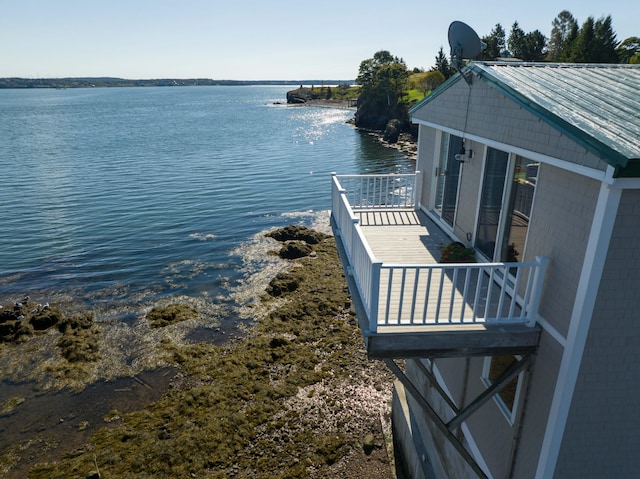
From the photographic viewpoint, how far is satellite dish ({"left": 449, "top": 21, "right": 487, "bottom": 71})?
28.5 ft

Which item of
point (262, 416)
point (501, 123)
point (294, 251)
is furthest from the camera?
point (294, 251)

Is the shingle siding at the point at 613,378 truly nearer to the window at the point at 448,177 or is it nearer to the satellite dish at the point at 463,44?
the window at the point at 448,177

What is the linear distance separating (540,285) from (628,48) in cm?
7151

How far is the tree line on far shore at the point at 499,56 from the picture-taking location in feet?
177

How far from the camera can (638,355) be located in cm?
536

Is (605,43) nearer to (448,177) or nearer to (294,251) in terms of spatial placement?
(294,251)

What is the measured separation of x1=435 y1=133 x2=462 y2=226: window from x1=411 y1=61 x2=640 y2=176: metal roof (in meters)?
2.22

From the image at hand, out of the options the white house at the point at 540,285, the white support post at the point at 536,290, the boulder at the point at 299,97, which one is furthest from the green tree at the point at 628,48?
the boulder at the point at 299,97

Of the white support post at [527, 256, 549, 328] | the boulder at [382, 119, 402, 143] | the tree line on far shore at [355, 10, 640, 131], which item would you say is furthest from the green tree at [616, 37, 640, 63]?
the white support post at [527, 256, 549, 328]

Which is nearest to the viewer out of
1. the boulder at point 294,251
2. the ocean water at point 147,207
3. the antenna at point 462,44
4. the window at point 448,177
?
the antenna at point 462,44

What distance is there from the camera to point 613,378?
17.7 ft

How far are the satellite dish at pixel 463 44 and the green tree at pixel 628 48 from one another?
197ft

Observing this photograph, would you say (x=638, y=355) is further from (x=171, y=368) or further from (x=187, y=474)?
(x=171, y=368)

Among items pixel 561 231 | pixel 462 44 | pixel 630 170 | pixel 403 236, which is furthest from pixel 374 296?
pixel 462 44
